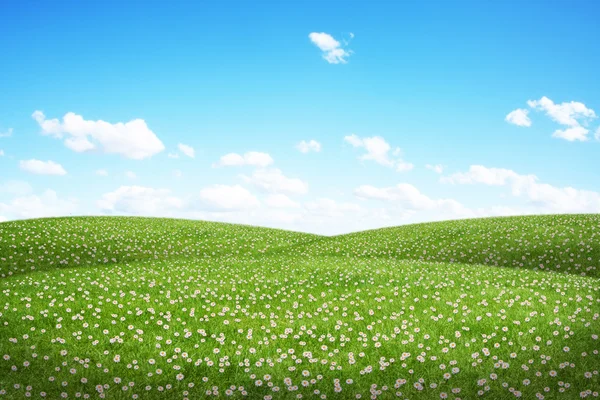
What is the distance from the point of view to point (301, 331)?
12.5m

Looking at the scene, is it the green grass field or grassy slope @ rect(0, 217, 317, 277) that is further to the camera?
grassy slope @ rect(0, 217, 317, 277)

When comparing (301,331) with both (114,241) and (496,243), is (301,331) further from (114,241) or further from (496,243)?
(114,241)

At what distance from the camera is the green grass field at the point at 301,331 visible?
980cm

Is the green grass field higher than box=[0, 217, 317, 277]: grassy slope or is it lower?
lower

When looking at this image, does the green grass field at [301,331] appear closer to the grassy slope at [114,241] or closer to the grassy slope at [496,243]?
the grassy slope at [496,243]

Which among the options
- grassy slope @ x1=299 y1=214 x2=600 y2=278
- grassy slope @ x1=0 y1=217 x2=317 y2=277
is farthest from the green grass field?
grassy slope @ x1=0 y1=217 x2=317 y2=277

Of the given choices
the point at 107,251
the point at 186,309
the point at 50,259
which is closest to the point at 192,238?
the point at 107,251

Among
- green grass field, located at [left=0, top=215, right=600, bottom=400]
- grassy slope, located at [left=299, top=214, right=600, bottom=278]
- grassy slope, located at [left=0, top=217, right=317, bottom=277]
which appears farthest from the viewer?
grassy slope, located at [left=0, top=217, right=317, bottom=277]

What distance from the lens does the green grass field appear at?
9.80 m

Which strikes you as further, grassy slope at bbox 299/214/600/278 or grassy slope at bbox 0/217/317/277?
grassy slope at bbox 0/217/317/277

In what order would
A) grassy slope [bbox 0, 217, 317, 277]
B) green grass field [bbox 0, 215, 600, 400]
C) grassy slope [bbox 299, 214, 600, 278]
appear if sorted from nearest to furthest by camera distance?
green grass field [bbox 0, 215, 600, 400] → grassy slope [bbox 299, 214, 600, 278] → grassy slope [bbox 0, 217, 317, 277]

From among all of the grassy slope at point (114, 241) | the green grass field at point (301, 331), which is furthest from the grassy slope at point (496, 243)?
the grassy slope at point (114, 241)

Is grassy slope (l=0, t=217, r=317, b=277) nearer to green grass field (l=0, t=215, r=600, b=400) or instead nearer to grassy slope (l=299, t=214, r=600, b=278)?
grassy slope (l=299, t=214, r=600, b=278)

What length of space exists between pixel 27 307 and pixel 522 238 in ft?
86.8
